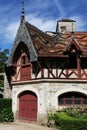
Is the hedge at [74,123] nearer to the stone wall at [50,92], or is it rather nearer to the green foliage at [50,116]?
the green foliage at [50,116]

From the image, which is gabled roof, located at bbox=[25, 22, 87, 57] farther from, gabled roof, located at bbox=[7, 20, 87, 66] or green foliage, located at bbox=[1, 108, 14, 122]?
green foliage, located at bbox=[1, 108, 14, 122]

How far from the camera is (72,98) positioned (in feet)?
65.9

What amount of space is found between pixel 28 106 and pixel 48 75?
332cm

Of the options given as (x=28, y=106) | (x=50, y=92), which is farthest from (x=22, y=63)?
(x=50, y=92)

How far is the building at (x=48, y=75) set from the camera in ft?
64.0

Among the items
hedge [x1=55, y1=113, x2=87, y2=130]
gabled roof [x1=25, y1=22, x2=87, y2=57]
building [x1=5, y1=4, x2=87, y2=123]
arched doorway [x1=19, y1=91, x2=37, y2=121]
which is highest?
gabled roof [x1=25, y1=22, x2=87, y2=57]

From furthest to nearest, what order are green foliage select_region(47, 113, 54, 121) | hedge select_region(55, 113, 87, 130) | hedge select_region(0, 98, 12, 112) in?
hedge select_region(0, 98, 12, 112) < green foliage select_region(47, 113, 54, 121) < hedge select_region(55, 113, 87, 130)

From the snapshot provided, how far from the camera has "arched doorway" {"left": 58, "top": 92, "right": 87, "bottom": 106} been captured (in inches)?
786

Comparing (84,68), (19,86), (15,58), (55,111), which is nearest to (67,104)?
(55,111)

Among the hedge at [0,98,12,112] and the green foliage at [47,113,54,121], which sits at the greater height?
the hedge at [0,98,12,112]

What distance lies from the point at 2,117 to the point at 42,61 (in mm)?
5528

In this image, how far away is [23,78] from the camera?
848 inches

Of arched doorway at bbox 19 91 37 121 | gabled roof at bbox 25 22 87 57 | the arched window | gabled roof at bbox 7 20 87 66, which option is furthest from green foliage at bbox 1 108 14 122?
gabled roof at bbox 25 22 87 57

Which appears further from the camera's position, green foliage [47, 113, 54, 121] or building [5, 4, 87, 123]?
building [5, 4, 87, 123]
